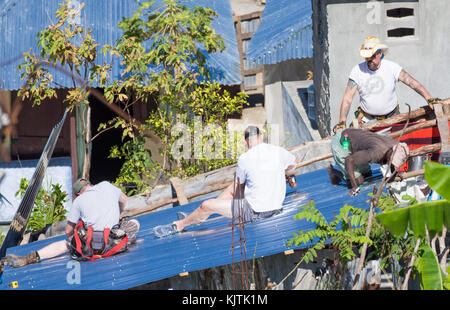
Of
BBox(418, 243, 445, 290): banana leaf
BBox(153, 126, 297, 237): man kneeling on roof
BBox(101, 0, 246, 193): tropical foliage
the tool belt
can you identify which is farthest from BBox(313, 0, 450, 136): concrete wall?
BBox(418, 243, 445, 290): banana leaf

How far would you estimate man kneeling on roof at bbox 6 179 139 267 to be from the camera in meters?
6.52

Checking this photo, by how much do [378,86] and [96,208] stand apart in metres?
3.76

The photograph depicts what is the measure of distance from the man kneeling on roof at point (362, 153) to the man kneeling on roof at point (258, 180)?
575 millimetres

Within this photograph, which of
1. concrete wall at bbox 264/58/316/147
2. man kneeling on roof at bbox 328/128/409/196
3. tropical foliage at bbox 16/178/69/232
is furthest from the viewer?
concrete wall at bbox 264/58/316/147

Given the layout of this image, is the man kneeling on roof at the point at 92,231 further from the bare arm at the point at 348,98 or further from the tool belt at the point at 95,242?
the bare arm at the point at 348,98

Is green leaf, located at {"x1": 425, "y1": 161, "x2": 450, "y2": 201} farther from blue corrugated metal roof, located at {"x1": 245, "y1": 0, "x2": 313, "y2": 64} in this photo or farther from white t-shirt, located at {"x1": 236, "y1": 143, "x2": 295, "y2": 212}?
blue corrugated metal roof, located at {"x1": 245, "y1": 0, "x2": 313, "y2": 64}

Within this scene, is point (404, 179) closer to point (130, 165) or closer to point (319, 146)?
point (319, 146)

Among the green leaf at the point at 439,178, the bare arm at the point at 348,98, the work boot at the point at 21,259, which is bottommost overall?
the work boot at the point at 21,259

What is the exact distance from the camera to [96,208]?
6.65 meters

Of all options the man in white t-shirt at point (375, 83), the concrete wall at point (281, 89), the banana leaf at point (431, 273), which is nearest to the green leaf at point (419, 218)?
the banana leaf at point (431, 273)

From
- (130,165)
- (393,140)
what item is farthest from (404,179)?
(130,165)

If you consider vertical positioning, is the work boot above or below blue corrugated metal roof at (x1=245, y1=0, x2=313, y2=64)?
below

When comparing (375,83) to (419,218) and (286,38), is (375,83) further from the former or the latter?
(286,38)

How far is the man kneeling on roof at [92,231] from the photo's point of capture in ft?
21.4
